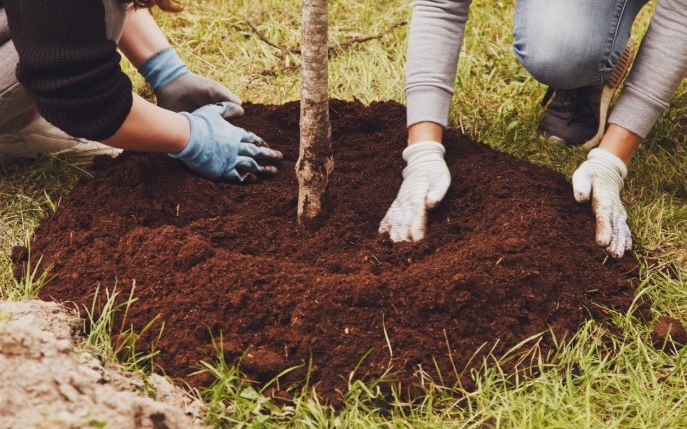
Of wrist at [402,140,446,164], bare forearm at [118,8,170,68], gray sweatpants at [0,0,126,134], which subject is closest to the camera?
gray sweatpants at [0,0,126,134]

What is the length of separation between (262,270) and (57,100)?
82 cm

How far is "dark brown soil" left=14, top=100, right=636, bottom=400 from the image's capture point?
6.15 ft

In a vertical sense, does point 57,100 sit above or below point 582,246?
above

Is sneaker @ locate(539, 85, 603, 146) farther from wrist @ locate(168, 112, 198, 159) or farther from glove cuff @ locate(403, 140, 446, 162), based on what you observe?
wrist @ locate(168, 112, 198, 159)

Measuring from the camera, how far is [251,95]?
11.2 ft

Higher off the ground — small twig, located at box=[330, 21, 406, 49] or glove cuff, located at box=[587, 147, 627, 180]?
small twig, located at box=[330, 21, 406, 49]

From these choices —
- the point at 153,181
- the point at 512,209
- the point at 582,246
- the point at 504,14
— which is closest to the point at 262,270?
the point at 153,181

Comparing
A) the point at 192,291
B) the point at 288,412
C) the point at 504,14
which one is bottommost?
the point at 288,412

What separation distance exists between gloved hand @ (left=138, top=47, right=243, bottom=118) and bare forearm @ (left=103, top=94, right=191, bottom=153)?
1.57 ft


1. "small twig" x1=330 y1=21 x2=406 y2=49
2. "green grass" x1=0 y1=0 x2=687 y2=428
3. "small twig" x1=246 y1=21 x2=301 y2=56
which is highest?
"small twig" x1=330 y1=21 x2=406 y2=49

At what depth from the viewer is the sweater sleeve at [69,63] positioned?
1902 millimetres

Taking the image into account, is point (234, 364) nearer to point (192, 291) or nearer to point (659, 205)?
point (192, 291)

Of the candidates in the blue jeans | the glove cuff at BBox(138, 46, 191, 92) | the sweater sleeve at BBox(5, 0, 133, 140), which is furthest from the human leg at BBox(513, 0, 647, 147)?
the sweater sleeve at BBox(5, 0, 133, 140)

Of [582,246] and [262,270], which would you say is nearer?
[262,270]
